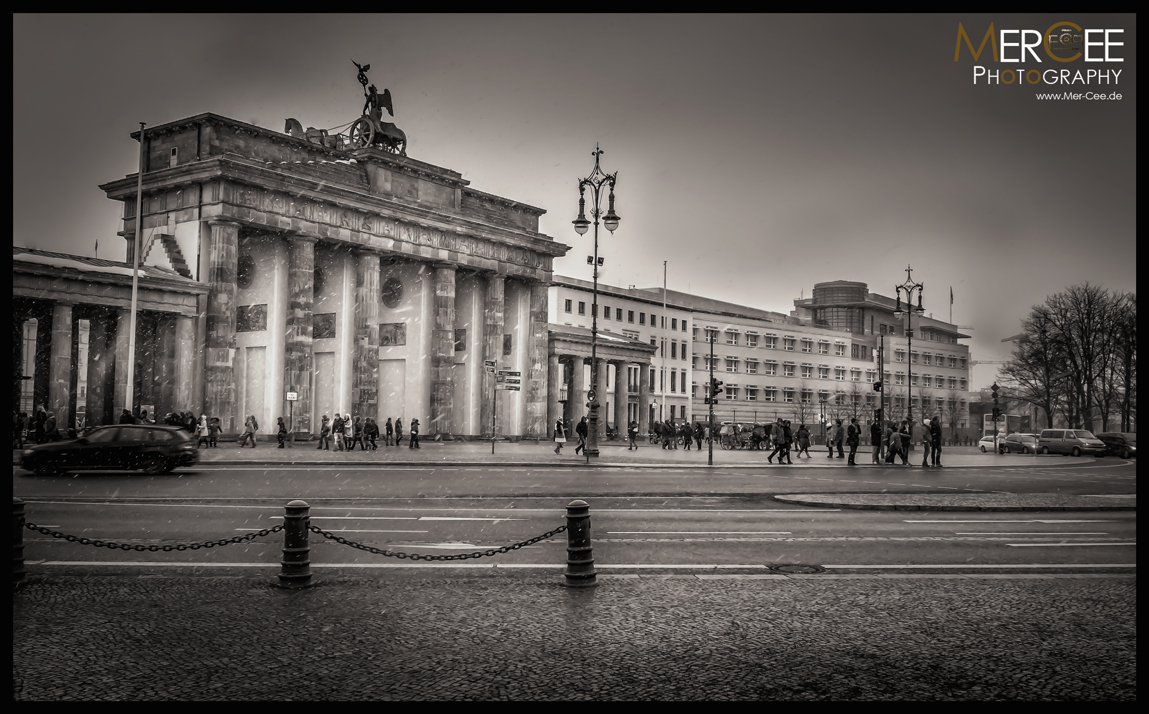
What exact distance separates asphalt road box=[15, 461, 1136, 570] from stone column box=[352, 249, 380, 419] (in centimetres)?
3295

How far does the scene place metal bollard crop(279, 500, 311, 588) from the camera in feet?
30.0

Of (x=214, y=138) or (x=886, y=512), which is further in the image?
(x=214, y=138)

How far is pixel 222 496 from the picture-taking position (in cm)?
1900

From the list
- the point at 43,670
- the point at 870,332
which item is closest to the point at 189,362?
the point at 43,670

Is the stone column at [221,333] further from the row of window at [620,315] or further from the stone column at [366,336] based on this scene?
the row of window at [620,315]

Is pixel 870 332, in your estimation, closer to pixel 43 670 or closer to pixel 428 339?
pixel 428 339

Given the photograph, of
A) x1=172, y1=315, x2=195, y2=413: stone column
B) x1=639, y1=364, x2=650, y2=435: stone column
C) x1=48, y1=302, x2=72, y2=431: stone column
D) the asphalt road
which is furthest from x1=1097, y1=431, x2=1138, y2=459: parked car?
x1=48, y1=302, x2=72, y2=431: stone column

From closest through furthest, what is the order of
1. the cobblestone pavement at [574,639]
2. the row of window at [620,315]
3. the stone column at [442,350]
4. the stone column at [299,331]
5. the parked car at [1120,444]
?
the cobblestone pavement at [574,639] → the parked car at [1120,444] → the stone column at [299,331] → the stone column at [442,350] → the row of window at [620,315]

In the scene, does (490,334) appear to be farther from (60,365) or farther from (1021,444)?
(1021,444)

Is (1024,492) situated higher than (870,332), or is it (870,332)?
(870,332)

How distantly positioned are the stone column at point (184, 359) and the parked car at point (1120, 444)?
49881 millimetres

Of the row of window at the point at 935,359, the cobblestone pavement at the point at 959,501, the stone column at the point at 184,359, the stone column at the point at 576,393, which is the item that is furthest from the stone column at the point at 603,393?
the cobblestone pavement at the point at 959,501

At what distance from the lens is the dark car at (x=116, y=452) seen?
24.6 m
